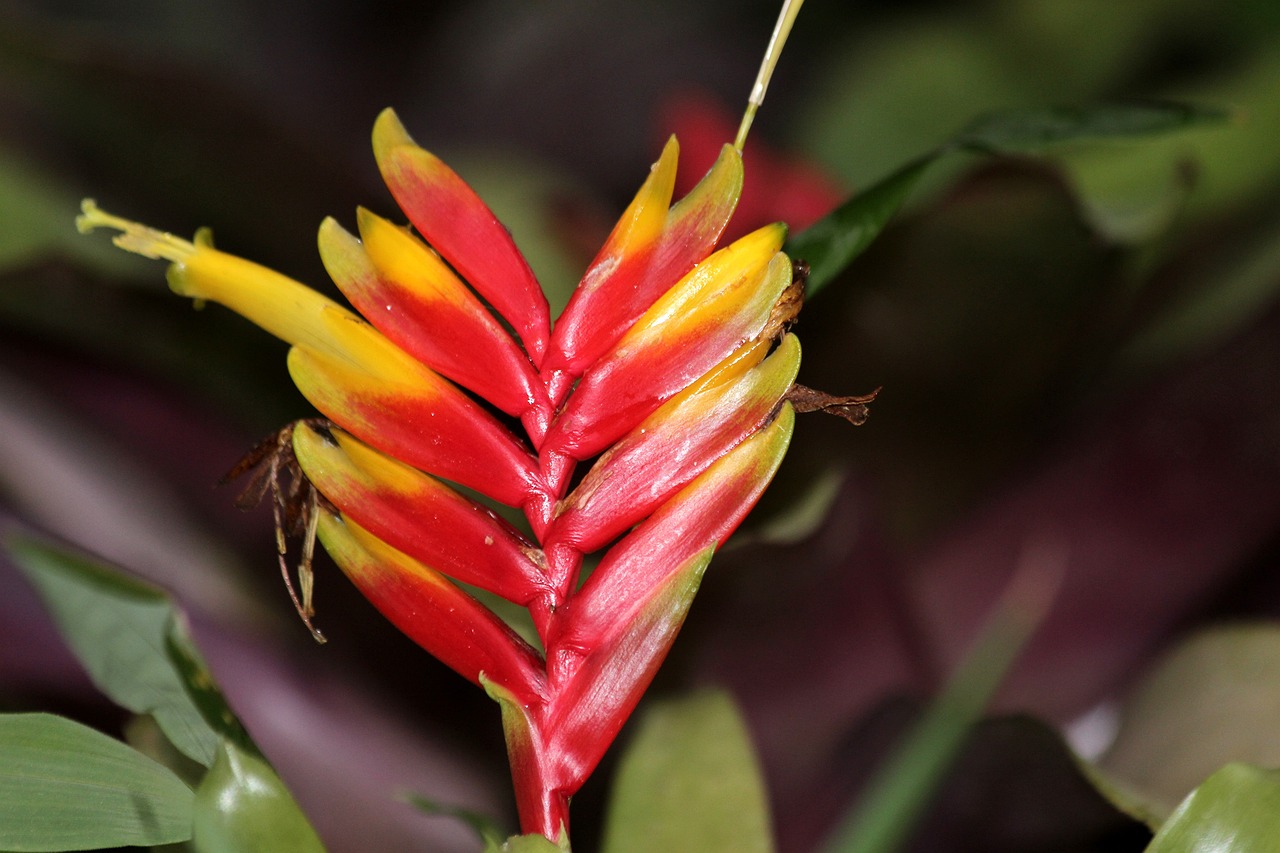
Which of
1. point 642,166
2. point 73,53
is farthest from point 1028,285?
point 642,166

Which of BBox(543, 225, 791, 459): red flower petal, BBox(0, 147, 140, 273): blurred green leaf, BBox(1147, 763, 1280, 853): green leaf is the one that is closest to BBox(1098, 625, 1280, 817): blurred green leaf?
BBox(1147, 763, 1280, 853): green leaf

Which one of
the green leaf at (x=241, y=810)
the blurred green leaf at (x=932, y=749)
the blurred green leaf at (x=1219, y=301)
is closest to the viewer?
the green leaf at (x=241, y=810)

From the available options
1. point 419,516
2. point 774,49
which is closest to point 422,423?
point 419,516

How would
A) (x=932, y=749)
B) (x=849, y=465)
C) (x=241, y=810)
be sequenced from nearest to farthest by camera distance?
1. (x=241, y=810)
2. (x=932, y=749)
3. (x=849, y=465)

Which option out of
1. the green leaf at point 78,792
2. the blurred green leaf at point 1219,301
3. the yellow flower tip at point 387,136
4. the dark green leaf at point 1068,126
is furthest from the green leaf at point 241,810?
the blurred green leaf at point 1219,301

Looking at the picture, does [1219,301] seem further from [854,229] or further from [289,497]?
[289,497]

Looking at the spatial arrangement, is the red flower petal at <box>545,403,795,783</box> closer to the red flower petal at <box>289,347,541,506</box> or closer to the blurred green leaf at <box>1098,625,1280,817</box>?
the red flower petal at <box>289,347,541,506</box>

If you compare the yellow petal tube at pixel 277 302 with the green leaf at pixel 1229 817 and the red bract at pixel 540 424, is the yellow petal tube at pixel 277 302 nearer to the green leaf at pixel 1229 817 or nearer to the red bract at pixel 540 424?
the red bract at pixel 540 424
